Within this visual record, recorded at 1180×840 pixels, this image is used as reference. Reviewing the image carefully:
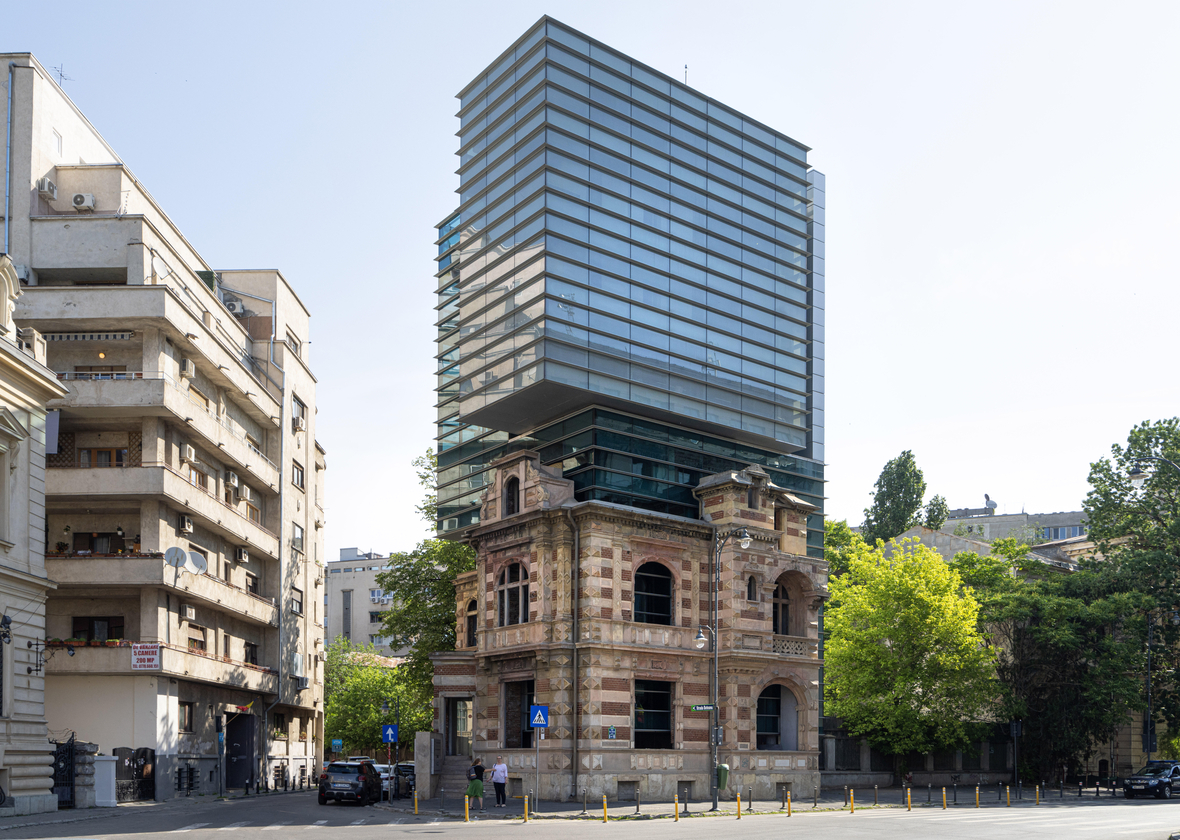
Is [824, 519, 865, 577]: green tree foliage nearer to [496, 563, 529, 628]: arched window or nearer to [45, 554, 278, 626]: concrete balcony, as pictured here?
[496, 563, 529, 628]: arched window

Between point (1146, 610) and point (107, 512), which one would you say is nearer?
point (107, 512)

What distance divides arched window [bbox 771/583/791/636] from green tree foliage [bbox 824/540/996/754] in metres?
6.93

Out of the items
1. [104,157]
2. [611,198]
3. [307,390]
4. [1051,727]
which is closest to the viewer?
[611,198]

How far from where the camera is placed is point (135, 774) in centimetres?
4181

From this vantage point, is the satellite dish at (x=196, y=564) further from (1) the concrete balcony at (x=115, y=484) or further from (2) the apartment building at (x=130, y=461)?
(1) the concrete balcony at (x=115, y=484)

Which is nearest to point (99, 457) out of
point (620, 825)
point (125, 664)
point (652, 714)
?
point (125, 664)

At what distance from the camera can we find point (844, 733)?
59406 millimetres

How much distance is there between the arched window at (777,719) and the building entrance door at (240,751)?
2574 centimetres

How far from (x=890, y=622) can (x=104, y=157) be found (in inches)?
1727

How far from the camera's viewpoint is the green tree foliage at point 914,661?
177 feet

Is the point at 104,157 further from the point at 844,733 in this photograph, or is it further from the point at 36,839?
the point at 844,733

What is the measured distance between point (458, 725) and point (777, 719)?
14.3 m

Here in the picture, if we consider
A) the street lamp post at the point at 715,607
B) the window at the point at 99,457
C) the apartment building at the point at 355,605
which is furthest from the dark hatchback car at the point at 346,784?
the apartment building at the point at 355,605

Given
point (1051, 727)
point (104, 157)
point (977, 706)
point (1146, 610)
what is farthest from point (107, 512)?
point (1146, 610)
